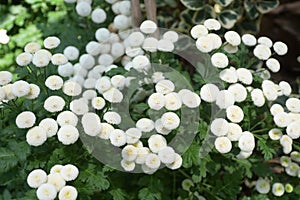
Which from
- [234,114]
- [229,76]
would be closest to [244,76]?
[229,76]

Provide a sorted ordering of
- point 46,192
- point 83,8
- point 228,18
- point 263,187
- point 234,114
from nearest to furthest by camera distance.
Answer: point 46,192 < point 234,114 < point 263,187 < point 83,8 < point 228,18

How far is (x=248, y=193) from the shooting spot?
2.18 metres

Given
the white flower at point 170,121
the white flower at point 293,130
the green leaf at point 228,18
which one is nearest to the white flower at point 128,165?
the white flower at point 170,121

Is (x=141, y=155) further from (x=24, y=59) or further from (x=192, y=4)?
(x=192, y=4)

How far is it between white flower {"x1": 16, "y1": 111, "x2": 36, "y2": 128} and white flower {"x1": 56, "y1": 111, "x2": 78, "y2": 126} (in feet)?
0.22

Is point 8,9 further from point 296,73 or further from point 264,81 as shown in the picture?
point 296,73

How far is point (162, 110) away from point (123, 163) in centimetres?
19

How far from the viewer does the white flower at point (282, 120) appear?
1.67 meters

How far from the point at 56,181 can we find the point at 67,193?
0.13 feet

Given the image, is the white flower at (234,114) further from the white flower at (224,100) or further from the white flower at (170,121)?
the white flower at (170,121)

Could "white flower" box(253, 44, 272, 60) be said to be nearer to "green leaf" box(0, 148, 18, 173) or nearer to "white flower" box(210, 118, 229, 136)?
"white flower" box(210, 118, 229, 136)

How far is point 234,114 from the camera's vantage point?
162 centimetres

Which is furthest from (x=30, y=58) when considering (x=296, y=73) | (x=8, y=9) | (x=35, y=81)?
(x=296, y=73)

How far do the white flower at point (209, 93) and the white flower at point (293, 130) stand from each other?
23cm
